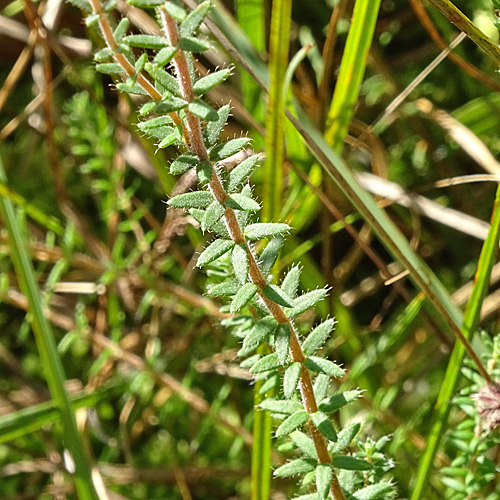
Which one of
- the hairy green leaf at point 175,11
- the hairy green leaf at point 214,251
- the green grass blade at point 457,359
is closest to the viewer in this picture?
the hairy green leaf at point 175,11

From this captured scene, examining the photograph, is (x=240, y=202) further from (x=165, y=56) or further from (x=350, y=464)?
(x=350, y=464)

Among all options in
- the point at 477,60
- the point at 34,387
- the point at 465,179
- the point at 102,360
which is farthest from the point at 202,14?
the point at 34,387

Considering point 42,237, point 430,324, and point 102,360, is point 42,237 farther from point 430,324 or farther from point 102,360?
point 430,324

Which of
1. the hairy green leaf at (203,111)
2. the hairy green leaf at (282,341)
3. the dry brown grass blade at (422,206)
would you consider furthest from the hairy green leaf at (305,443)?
the dry brown grass blade at (422,206)

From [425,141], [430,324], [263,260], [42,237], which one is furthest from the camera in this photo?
[42,237]

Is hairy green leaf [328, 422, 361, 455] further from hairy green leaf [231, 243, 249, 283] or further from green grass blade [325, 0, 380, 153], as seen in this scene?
green grass blade [325, 0, 380, 153]

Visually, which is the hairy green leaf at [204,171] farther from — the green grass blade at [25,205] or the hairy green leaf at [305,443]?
the green grass blade at [25,205]
